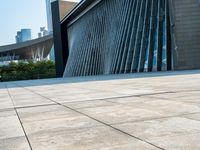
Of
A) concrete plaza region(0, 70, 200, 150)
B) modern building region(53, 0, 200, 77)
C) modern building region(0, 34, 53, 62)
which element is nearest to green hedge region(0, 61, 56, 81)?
modern building region(0, 34, 53, 62)

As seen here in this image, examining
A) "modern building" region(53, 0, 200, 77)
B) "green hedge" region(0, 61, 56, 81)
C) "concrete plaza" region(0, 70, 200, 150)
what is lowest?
"green hedge" region(0, 61, 56, 81)

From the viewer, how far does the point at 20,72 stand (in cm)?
7144

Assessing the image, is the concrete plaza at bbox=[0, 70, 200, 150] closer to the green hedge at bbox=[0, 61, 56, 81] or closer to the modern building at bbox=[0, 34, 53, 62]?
the green hedge at bbox=[0, 61, 56, 81]

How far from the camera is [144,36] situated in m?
28.3

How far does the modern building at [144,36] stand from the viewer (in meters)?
25.6

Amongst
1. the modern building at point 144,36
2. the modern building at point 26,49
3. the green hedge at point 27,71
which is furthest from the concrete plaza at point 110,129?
the modern building at point 26,49

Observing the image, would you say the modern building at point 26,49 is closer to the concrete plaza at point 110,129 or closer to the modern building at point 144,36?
the modern building at point 144,36

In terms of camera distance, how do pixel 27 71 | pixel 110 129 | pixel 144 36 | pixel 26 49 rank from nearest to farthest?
1. pixel 110 129
2. pixel 144 36
3. pixel 27 71
4. pixel 26 49

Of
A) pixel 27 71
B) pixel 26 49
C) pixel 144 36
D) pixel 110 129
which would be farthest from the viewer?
pixel 26 49

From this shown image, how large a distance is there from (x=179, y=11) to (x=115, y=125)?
78.4ft

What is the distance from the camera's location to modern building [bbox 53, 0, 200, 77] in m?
25.6

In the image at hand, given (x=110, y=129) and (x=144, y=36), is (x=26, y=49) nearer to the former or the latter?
(x=144, y=36)

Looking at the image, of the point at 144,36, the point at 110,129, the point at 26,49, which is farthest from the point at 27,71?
the point at 110,129

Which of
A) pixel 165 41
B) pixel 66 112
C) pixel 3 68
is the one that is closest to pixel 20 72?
pixel 3 68
